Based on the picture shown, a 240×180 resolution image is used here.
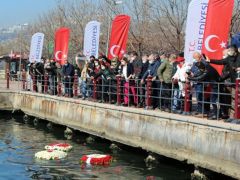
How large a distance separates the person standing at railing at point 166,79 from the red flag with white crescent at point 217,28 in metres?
1.92

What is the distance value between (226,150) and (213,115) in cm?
184

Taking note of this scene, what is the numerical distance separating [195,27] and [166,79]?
1.86m

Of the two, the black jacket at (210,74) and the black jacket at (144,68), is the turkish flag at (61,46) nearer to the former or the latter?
the black jacket at (144,68)

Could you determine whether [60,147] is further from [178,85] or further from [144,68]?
[178,85]

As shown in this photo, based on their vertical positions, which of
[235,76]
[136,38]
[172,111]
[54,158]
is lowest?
[54,158]

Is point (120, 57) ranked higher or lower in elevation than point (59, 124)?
higher

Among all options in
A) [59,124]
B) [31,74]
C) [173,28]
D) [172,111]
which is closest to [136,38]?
[173,28]

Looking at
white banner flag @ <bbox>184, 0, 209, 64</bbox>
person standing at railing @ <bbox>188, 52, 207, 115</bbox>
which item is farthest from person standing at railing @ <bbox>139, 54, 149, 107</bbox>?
person standing at railing @ <bbox>188, 52, 207, 115</bbox>

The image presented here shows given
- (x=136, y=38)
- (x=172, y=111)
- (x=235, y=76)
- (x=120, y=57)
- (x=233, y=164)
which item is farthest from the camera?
(x=136, y=38)

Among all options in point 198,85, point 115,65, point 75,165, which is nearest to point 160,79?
point 198,85

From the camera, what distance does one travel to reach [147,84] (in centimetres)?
1636

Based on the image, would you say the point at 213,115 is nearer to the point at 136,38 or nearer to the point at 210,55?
the point at 210,55

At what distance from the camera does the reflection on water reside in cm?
1378

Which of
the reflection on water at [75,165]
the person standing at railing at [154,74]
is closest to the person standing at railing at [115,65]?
the person standing at railing at [154,74]
